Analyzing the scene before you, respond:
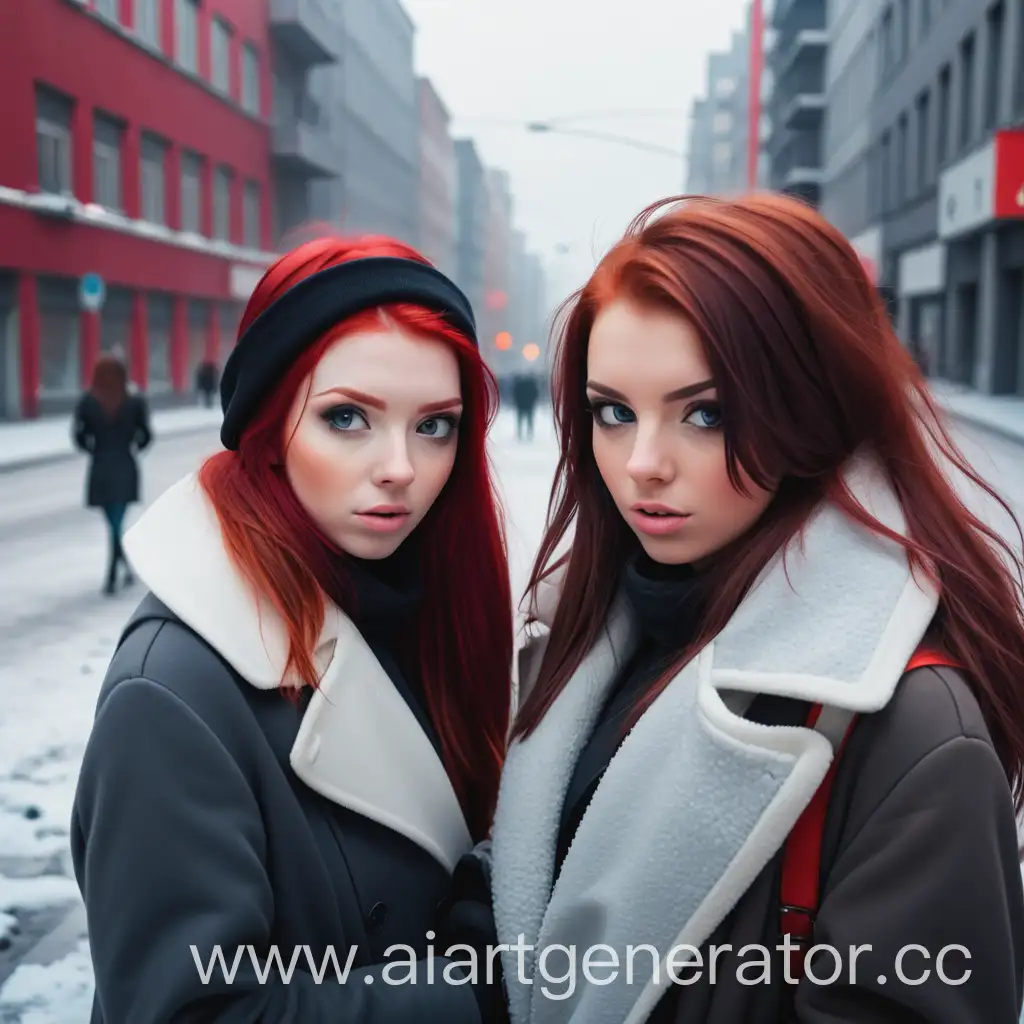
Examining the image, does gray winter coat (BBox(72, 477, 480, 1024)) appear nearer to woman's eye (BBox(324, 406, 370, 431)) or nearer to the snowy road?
woman's eye (BBox(324, 406, 370, 431))

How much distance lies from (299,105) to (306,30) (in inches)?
158

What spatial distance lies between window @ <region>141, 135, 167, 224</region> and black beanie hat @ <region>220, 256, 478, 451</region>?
103 feet

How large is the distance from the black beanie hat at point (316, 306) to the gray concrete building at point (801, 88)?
54.7m

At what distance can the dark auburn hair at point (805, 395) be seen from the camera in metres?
1.55

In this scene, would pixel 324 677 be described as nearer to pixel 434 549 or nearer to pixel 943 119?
pixel 434 549

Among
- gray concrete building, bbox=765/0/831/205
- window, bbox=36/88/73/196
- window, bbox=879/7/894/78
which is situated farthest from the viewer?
gray concrete building, bbox=765/0/831/205

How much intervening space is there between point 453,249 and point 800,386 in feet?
327

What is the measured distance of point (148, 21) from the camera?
30.3 meters

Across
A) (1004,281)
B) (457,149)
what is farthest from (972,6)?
(457,149)

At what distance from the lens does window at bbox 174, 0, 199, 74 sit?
1268 inches

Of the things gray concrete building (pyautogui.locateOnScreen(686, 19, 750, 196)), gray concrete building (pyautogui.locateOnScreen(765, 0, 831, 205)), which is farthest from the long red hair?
gray concrete building (pyautogui.locateOnScreen(686, 19, 750, 196))

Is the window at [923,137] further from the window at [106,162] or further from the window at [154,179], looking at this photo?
the window at [106,162]

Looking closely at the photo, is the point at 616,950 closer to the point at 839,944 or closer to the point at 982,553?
the point at 839,944

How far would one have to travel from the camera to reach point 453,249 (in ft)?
324
